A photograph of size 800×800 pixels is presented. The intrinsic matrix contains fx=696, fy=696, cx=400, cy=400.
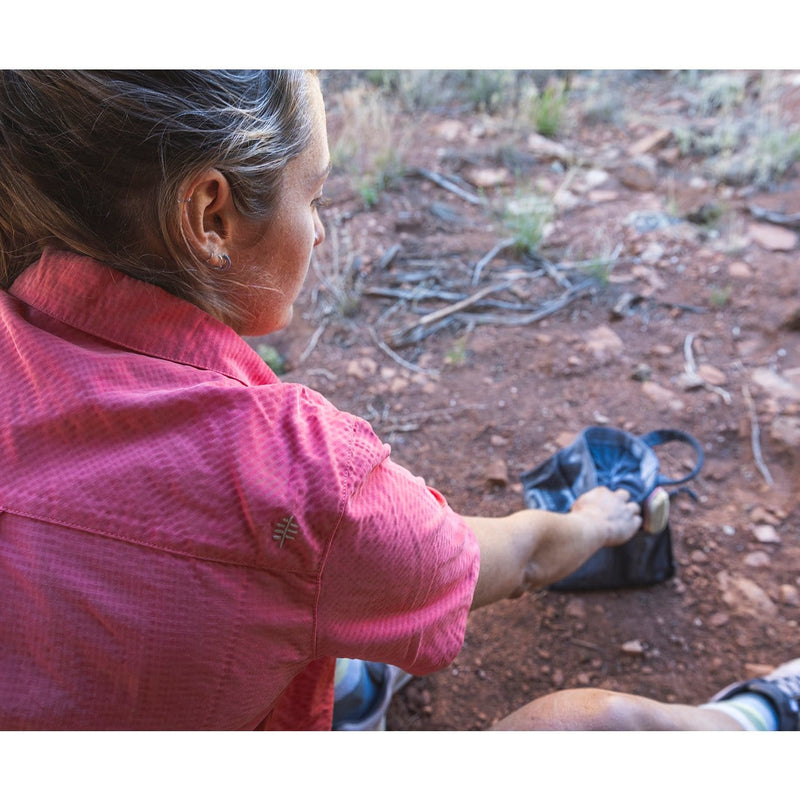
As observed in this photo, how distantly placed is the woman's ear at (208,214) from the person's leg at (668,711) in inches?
36.0

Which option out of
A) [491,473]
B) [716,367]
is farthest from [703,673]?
[716,367]

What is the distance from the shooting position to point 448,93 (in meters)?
3.77

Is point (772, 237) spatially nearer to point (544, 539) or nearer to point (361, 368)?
point (361, 368)

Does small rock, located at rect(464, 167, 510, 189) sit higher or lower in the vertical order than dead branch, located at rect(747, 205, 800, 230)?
higher

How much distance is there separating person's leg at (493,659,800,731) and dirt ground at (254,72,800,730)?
0.48ft

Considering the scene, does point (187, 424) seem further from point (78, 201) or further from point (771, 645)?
point (771, 645)

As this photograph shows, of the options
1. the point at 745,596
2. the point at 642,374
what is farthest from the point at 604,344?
the point at 745,596

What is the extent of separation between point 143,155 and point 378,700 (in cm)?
111

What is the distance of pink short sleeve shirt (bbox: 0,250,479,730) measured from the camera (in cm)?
65

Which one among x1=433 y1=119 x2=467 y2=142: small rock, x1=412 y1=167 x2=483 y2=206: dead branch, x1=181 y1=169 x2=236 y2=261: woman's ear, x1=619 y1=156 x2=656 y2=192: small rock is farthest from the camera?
x1=433 y1=119 x2=467 y2=142: small rock

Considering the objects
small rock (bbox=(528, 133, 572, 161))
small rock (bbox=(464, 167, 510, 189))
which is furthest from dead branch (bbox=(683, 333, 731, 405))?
small rock (bbox=(528, 133, 572, 161))

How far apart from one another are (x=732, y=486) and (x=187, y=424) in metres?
1.67

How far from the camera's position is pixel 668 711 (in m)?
1.22

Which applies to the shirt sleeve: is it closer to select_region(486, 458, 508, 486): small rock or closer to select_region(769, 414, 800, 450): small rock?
select_region(486, 458, 508, 486): small rock
